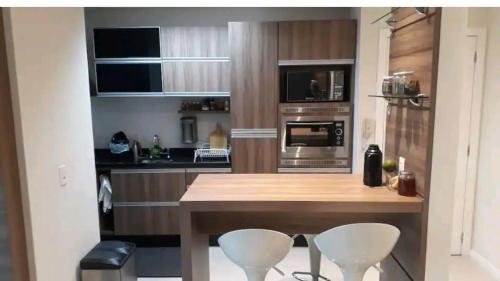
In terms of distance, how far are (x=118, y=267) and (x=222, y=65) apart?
2303 millimetres

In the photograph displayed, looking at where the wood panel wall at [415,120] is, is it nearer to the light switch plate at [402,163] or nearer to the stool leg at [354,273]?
the light switch plate at [402,163]

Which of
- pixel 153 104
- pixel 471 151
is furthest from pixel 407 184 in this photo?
pixel 153 104

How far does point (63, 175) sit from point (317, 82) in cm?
250

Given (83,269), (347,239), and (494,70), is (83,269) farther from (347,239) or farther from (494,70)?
(494,70)

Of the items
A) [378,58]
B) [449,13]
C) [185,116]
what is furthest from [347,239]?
[185,116]

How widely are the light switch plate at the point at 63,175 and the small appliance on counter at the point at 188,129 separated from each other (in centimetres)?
207

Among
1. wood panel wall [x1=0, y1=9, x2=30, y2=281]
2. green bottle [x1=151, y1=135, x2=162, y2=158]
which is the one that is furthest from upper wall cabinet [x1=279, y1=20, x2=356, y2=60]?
wood panel wall [x1=0, y1=9, x2=30, y2=281]

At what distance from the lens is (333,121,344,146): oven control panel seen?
3889 millimetres

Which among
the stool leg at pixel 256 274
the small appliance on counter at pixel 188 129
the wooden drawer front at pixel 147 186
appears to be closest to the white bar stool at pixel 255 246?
the stool leg at pixel 256 274

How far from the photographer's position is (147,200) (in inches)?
159

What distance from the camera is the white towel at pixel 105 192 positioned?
13.2 ft

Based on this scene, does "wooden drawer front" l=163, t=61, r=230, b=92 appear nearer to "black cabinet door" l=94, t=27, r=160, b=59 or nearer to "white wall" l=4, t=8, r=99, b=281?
"black cabinet door" l=94, t=27, r=160, b=59

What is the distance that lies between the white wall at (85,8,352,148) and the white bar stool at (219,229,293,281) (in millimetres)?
2610

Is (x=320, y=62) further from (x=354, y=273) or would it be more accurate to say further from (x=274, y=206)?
(x=354, y=273)
